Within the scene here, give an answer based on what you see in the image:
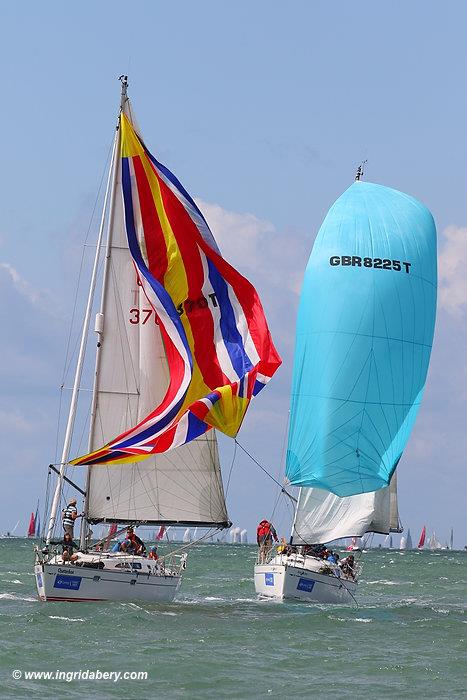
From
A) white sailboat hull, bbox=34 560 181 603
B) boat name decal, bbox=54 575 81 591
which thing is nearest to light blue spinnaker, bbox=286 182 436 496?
white sailboat hull, bbox=34 560 181 603

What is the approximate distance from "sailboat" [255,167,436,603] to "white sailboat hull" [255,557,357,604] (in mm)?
141

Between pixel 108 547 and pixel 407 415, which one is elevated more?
pixel 407 415

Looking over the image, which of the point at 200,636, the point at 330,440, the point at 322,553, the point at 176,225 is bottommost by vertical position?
the point at 200,636

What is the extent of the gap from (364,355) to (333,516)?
5.02m

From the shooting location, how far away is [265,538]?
1592 inches

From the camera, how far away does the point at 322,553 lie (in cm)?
4091

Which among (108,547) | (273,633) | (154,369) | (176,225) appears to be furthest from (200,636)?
(176,225)

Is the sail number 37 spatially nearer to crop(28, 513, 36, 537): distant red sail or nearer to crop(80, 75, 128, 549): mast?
crop(80, 75, 128, 549): mast

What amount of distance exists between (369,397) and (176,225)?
8.43m

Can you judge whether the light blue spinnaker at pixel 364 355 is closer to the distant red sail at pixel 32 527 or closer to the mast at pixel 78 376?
the mast at pixel 78 376

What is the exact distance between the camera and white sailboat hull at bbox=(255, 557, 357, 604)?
38031 mm

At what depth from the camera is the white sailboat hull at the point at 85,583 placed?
32.5 meters

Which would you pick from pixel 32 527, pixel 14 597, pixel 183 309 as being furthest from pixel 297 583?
pixel 32 527

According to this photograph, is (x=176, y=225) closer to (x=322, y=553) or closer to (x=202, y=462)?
(x=202, y=462)
